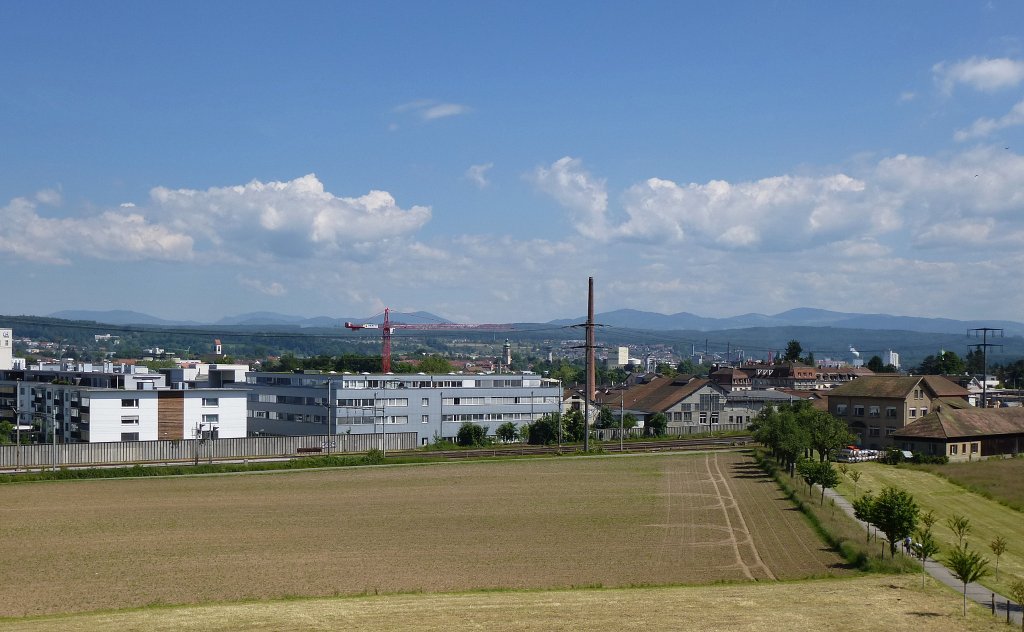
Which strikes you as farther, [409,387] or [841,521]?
[409,387]

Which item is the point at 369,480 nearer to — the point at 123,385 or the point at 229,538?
the point at 229,538

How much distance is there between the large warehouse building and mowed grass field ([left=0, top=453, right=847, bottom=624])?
35239 millimetres

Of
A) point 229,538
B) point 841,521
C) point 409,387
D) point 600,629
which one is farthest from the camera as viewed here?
point 409,387

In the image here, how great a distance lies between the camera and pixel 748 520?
48.1 m

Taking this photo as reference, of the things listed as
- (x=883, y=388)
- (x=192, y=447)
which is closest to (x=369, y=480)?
(x=192, y=447)

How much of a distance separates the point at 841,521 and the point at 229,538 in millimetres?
27291

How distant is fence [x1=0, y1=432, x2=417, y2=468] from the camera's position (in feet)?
237

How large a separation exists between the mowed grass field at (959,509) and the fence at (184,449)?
41.8 metres

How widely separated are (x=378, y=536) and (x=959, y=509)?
3345 centimetres

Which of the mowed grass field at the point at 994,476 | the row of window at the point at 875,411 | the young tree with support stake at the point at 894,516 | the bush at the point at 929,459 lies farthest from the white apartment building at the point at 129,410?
the young tree with support stake at the point at 894,516

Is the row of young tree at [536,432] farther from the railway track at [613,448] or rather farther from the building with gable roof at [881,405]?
the building with gable roof at [881,405]

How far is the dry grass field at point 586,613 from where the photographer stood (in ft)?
90.3

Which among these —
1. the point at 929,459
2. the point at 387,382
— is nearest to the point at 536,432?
the point at 387,382

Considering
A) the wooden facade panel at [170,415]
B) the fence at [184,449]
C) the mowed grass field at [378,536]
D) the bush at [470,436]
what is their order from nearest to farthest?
the mowed grass field at [378,536] < the fence at [184,449] < the wooden facade panel at [170,415] < the bush at [470,436]
